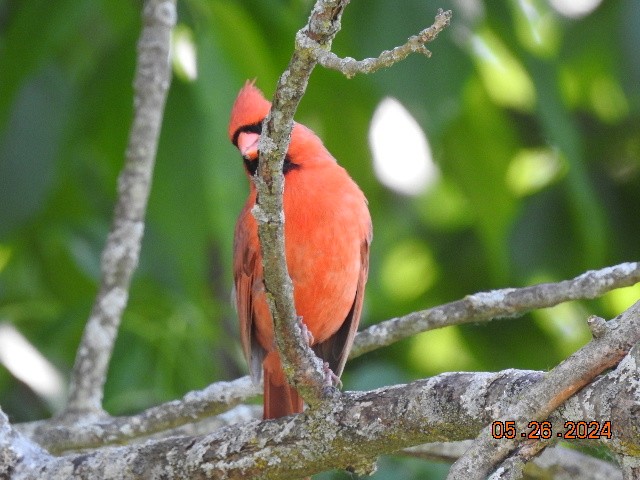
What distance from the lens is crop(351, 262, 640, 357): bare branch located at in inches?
108

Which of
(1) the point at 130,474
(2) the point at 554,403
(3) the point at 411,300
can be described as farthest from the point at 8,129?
(2) the point at 554,403

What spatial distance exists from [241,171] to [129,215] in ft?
1.24

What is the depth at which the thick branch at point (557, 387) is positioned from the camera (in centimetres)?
181

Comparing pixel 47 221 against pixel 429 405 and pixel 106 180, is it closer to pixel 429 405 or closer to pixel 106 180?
pixel 106 180

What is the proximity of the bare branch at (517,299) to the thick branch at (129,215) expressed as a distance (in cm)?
82

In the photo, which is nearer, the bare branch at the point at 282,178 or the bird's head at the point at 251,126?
the bare branch at the point at 282,178

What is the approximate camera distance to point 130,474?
2473mm

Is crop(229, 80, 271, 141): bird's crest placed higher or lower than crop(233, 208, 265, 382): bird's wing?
higher

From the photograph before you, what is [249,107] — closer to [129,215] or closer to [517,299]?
[129,215]

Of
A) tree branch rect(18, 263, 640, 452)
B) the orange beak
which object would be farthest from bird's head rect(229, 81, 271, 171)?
tree branch rect(18, 263, 640, 452)

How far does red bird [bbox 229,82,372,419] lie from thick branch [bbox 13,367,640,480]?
2.26ft

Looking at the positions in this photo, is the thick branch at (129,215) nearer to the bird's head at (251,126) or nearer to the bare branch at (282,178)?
the bird's head at (251,126)
